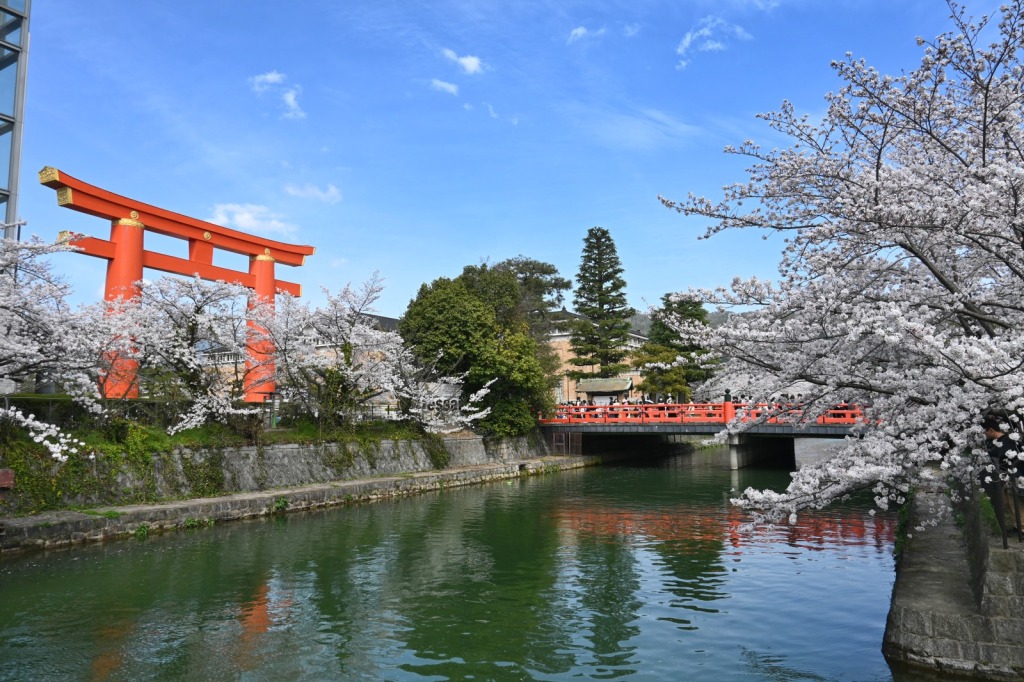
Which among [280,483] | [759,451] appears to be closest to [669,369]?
[759,451]

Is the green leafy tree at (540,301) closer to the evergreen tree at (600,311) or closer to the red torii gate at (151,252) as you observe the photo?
the evergreen tree at (600,311)

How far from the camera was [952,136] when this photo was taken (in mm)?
7043

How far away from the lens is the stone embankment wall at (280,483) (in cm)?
1434

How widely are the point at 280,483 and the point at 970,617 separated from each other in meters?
18.3

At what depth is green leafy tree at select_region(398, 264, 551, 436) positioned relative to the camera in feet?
97.1

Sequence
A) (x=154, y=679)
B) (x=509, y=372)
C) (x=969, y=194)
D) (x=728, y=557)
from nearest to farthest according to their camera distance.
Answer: (x=969, y=194)
(x=154, y=679)
(x=728, y=557)
(x=509, y=372)

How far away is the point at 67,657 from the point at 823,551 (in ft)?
39.2

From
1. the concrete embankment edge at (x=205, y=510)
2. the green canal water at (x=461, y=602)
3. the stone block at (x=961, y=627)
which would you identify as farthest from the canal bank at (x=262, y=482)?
the stone block at (x=961, y=627)

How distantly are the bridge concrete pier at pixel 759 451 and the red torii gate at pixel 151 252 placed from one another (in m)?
20.1

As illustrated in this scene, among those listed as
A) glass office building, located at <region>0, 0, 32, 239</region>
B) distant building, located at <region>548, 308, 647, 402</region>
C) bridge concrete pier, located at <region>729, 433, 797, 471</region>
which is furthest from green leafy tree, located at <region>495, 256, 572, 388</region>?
glass office building, located at <region>0, 0, 32, 239</region>

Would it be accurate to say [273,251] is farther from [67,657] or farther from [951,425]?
[951,425]

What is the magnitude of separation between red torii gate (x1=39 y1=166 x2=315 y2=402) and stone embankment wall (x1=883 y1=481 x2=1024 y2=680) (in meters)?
18.2

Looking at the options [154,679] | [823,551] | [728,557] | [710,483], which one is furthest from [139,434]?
[710,483]

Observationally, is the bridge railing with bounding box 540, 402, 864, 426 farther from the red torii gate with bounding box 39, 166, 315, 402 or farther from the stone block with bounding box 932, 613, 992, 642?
the stone block with bounding box 932, 613, 992, 642
